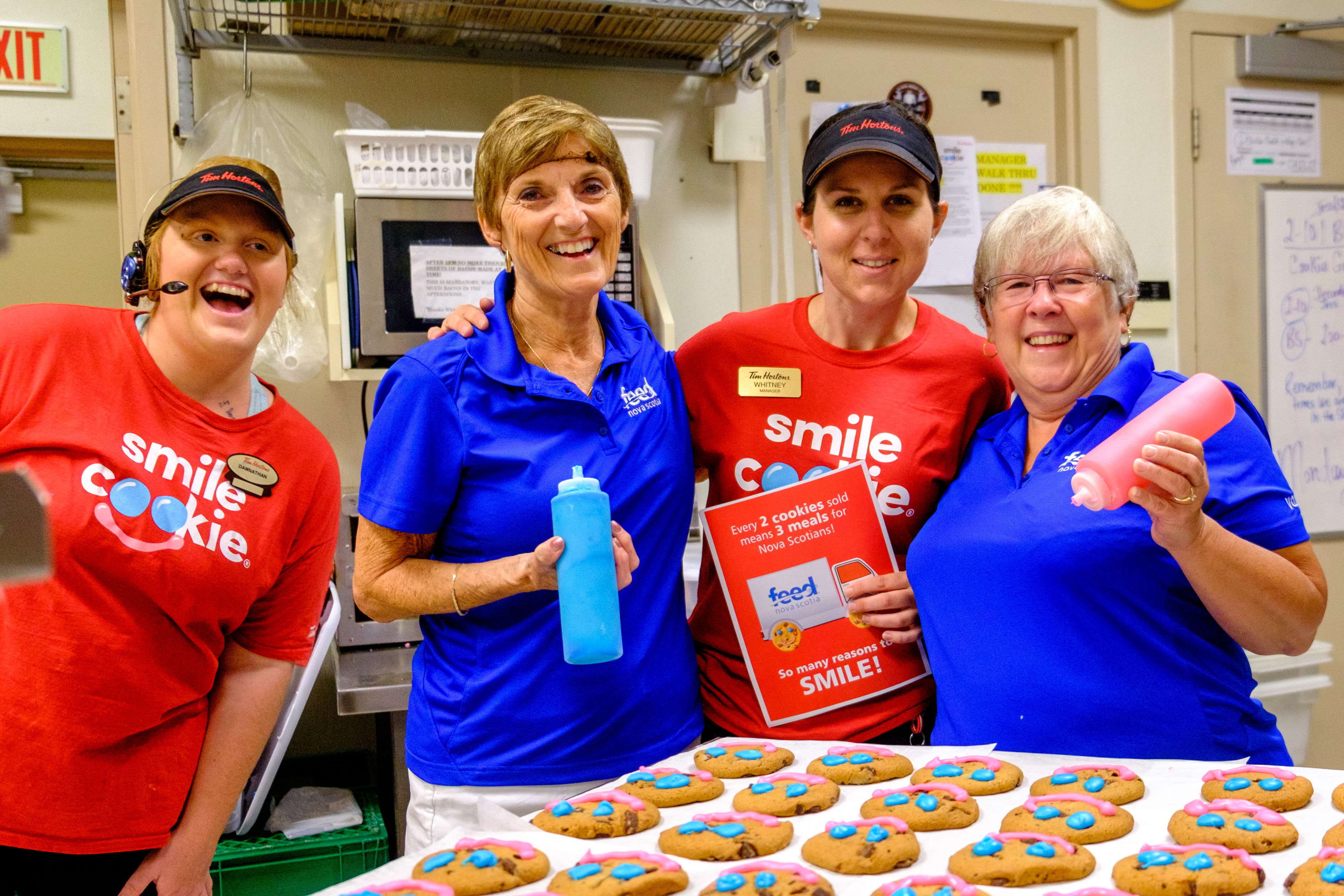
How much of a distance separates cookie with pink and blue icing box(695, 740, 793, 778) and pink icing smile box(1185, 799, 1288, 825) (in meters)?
0.49

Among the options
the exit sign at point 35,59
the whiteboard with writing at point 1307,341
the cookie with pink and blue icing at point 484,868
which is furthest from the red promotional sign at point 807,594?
the exit sign at point 35,59

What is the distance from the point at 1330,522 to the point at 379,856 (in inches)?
126

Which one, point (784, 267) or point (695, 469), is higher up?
point (784, 267)

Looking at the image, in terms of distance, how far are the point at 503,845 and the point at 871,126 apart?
3.57ft

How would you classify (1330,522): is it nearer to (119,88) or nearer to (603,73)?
(603,73)

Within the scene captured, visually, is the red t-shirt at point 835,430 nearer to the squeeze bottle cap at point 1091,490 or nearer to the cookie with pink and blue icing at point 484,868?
the squeeze bottle cap at point 1091,490

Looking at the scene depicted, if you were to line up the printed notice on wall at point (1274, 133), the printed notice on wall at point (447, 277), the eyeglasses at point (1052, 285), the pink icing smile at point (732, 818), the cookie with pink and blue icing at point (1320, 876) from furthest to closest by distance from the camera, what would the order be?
the printed notice on wall at point (1274, 133) < the printed notice on wall at point (447, 277) < the eyeglasses at point (1052, 285) < the pink icing smile at point (732, 818) < the cookie with pink and blue icing at point (1320, 876)

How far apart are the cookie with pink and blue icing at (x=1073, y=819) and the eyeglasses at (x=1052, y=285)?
653 millimetres

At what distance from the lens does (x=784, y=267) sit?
2955 millimetres

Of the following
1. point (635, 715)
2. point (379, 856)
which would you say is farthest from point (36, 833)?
point (379, 856)

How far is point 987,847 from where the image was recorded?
3.51ft

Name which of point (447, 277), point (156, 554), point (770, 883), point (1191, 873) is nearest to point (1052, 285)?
point (1191, 873)

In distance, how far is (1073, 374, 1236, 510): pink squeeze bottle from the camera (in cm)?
112

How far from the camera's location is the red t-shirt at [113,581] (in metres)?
1.31
